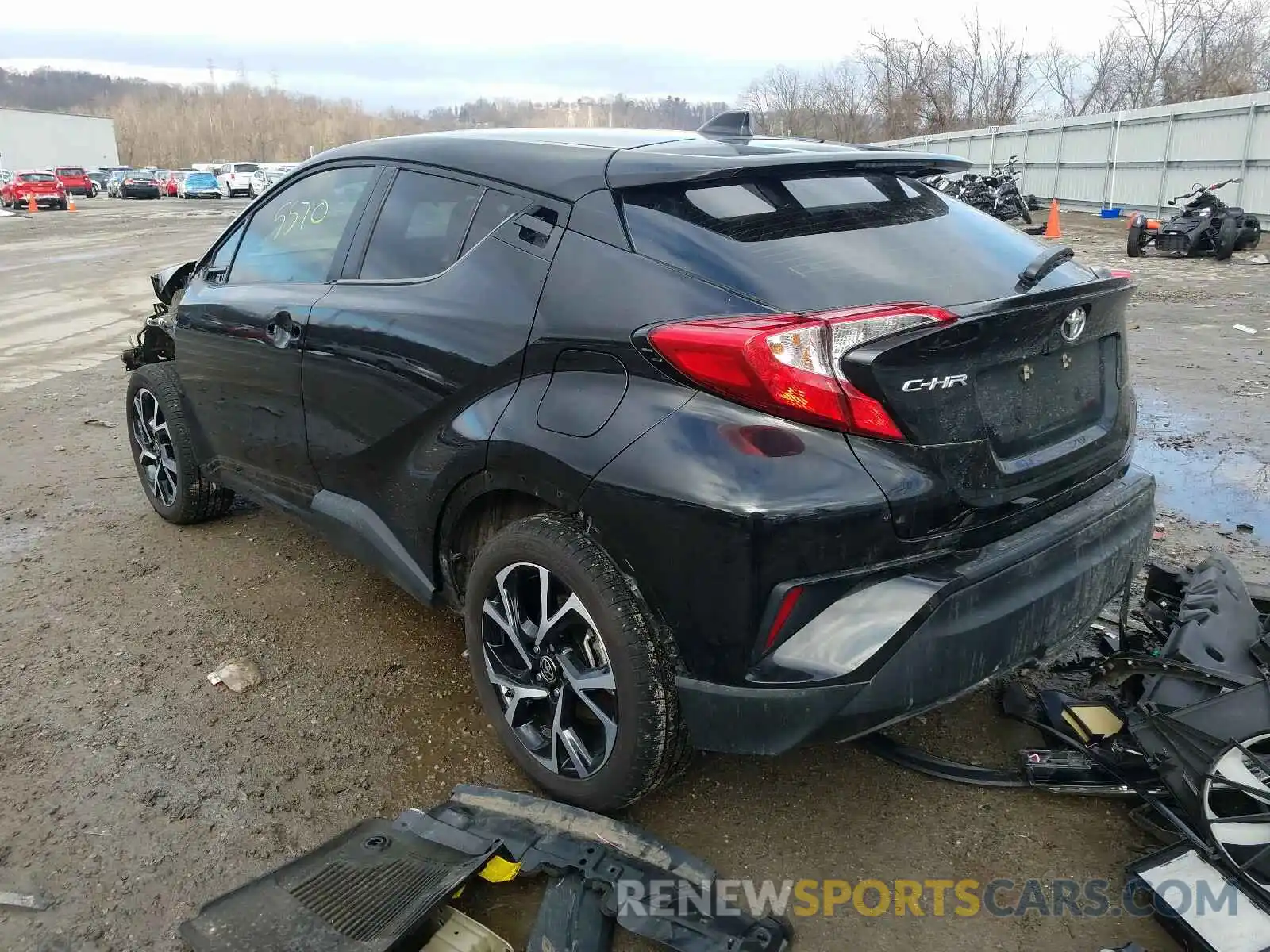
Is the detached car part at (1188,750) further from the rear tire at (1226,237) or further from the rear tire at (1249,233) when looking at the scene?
the rear tire at (1249,233)

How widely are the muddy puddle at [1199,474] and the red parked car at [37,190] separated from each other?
1761 inches

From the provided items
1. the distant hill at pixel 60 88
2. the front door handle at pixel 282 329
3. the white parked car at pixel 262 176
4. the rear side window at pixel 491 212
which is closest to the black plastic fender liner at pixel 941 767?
the rear side window at pixel 491 212

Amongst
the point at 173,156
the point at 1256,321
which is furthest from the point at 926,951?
the point at 173,156

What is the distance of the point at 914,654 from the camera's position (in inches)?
83.2

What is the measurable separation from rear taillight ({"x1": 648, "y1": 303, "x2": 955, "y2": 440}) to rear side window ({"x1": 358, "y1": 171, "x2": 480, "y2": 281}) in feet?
3.73

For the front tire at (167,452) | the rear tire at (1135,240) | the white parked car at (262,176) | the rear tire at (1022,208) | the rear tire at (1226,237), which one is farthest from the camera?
the white parked car at (262,176)

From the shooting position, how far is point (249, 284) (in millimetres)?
3822

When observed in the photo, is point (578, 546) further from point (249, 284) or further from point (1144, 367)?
point (1144, 367)

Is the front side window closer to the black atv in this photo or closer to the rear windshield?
the rear windshield

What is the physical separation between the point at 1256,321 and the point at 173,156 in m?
117

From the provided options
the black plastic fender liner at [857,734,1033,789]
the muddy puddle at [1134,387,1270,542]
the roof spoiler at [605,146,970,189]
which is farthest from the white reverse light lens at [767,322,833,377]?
the muddy puddle at [1134,387,1270,542]

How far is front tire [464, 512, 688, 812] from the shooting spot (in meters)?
2.28

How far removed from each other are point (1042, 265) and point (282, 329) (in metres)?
2.53

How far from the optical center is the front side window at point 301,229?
11.1 feet
